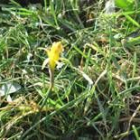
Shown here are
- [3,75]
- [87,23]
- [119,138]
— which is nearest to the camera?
[119,138]

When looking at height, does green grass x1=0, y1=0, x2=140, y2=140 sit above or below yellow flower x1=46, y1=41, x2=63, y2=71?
below

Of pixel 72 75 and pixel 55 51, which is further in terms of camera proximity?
pixel 72 75

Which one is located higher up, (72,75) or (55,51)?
(55,51)

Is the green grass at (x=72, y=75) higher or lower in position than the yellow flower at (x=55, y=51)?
lower

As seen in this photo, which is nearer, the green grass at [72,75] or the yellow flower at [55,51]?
the yellow flower at [55,51]

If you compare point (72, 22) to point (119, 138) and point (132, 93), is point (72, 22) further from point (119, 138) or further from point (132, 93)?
point (119, 138)

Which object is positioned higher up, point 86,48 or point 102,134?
point 86,48

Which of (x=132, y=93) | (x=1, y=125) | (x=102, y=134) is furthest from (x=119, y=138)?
(x=1, y=125)

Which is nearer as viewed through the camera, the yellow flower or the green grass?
the yellow flower
